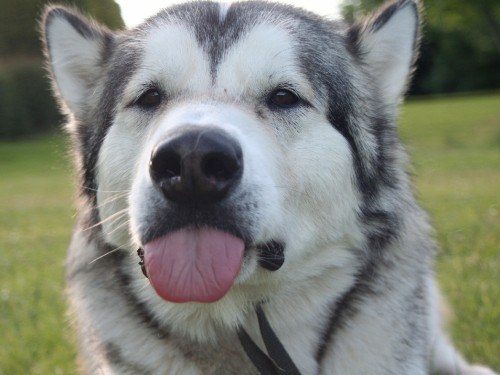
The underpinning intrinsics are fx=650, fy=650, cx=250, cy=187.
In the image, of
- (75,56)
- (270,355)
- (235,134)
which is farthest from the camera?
(75,56)

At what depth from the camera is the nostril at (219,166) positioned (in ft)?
7.57

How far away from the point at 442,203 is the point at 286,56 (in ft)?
28.2

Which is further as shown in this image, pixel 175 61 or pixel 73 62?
pixel 73 62

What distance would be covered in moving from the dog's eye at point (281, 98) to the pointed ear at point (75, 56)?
1.12 meters

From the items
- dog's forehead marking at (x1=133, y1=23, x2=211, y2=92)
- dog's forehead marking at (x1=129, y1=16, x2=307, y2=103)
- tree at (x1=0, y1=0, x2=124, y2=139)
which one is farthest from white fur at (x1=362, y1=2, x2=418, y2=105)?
tree at (x1=0, y1=0, x2=124, y2=139)

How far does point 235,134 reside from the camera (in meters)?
2.43

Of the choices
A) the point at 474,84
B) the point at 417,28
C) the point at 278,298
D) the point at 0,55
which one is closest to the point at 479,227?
the point at 417,28

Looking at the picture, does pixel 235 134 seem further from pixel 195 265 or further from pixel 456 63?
pixel 456 63

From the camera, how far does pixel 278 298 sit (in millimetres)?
3057

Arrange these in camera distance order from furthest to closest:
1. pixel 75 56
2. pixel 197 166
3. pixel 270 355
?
1. pixel 75 56
2. pixel 270 355
3. pixel 197 166

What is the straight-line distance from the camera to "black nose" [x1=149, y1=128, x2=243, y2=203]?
229 centimetres

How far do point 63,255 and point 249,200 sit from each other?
6.59 meters

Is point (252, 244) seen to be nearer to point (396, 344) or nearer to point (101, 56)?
point (396, 344)

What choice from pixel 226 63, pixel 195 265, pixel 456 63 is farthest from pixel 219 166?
pixel 456 63
